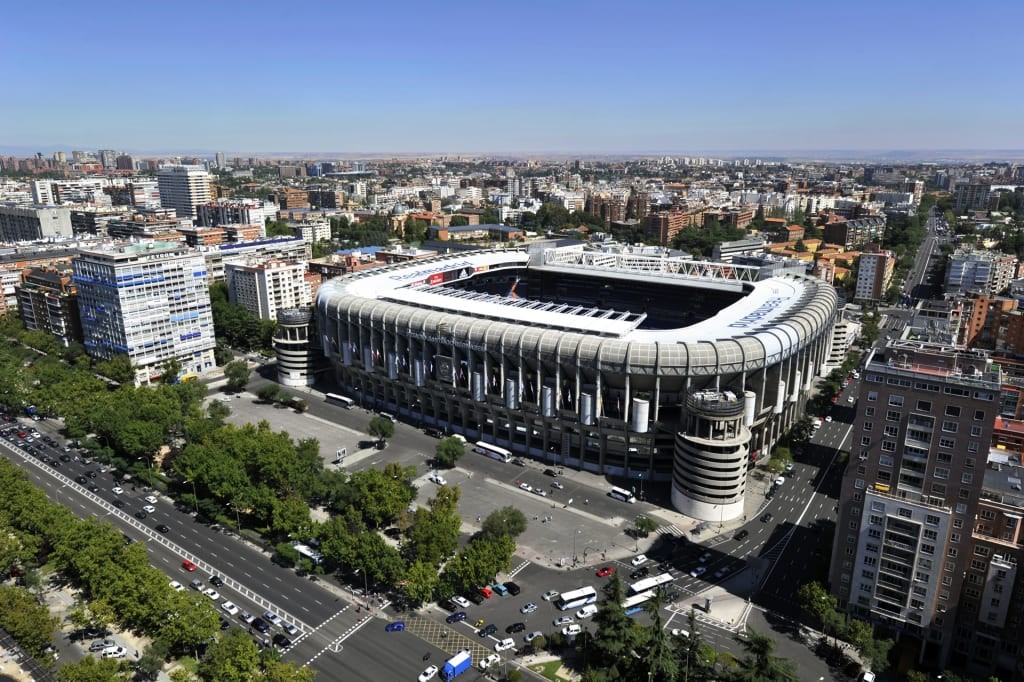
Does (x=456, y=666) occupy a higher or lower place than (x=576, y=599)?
higher

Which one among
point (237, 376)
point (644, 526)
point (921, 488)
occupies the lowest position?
point (644, 526)

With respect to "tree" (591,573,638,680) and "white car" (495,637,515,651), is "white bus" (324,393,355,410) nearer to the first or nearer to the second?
"white car" (495,637,515,651)

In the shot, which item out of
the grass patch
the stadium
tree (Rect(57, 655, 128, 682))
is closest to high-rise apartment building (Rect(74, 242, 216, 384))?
the stadium

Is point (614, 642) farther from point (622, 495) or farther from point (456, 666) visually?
point (622, 495)

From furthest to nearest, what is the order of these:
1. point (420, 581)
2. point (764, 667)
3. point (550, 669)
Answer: point (420, 581)
point (550, 669)
point (764, 667)

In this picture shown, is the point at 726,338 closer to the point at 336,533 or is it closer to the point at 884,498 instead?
the point at 884,498

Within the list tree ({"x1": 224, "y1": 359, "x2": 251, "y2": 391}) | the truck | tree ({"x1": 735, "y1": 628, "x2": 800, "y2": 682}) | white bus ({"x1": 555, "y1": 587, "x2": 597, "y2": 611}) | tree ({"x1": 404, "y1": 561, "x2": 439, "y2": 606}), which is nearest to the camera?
tree ({"x1": 735, "y1": 628, "x2": 800, "y2": 682})

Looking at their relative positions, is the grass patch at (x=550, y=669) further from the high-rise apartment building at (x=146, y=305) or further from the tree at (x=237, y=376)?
the high-rise apartment building at (x=146, y=305)

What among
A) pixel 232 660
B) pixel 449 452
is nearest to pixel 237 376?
pixel 449 452
